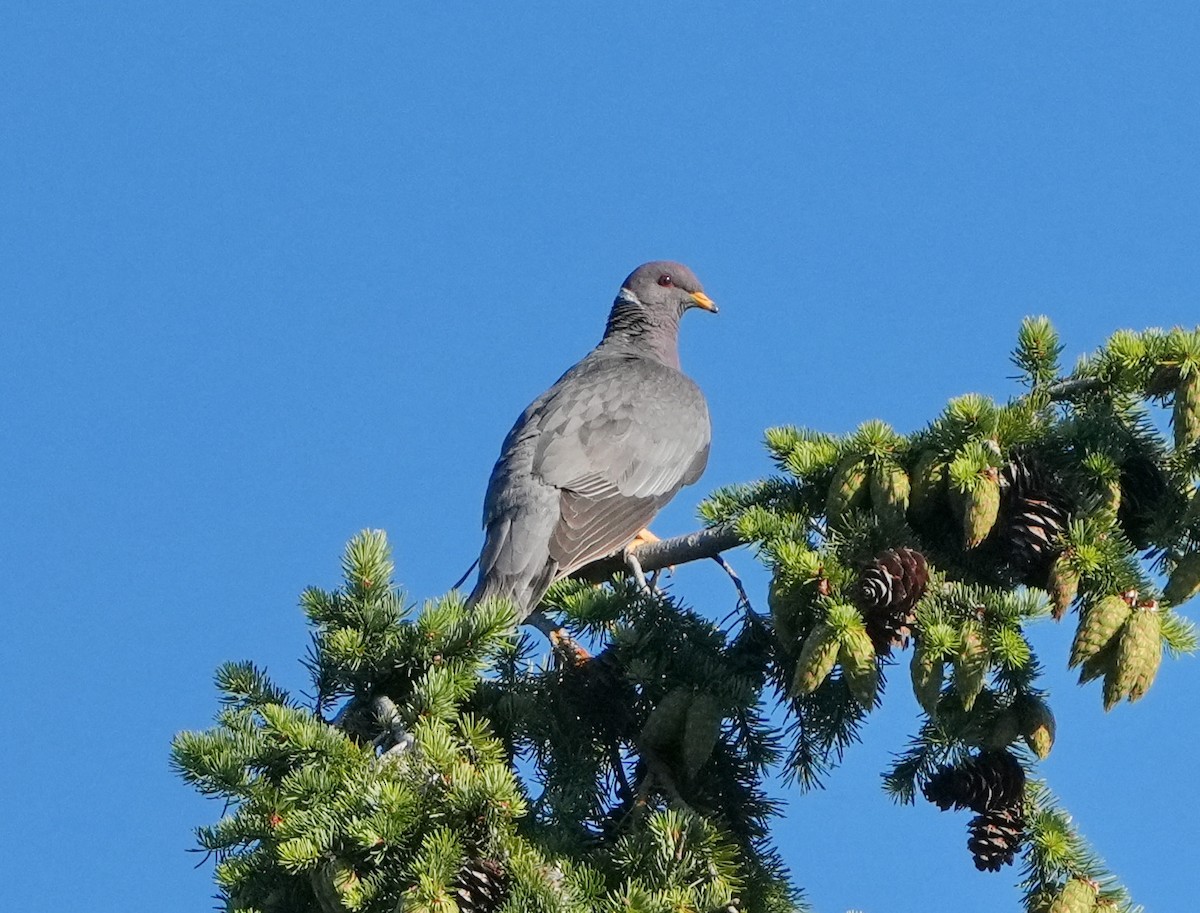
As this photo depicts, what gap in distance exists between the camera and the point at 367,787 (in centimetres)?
386

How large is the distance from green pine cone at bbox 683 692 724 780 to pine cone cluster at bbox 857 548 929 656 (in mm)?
531

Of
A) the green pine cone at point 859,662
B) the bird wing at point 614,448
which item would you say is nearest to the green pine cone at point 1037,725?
the green pine cone at point 859,662

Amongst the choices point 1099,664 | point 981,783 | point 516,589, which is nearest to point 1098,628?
point 1099,664

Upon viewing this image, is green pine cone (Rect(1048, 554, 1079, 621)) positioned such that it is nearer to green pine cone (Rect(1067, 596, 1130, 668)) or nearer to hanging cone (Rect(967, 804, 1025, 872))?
green pine cone (Rect(1067, 596, 1130, 668))

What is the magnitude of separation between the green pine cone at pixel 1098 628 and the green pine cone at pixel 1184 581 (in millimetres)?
300

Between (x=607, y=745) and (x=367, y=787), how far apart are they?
3.37 ft

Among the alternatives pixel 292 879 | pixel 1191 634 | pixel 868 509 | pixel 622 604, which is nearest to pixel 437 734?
pixel 292 879

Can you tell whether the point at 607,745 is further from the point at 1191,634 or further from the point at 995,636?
the point at 1191,634

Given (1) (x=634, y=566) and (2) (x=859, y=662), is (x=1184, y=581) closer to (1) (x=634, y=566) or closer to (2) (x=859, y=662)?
(2) (x=859, y=662)

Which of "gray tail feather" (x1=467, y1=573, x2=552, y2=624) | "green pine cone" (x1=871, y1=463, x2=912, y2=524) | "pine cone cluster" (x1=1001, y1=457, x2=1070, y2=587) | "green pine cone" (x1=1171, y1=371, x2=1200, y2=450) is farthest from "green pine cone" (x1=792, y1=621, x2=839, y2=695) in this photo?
"gray tail feather" (x1=467, y1=573, x2=552, y2=624)

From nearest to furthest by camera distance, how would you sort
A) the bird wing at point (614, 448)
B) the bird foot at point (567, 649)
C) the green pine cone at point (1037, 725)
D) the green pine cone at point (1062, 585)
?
the green pine cone at point (1062, 585), the green pine cone at point (1037, 725), the bird foot at point (567, 649), the bird wing at point (614, 448)

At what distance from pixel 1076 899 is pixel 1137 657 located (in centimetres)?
66

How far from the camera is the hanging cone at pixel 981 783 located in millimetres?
4129

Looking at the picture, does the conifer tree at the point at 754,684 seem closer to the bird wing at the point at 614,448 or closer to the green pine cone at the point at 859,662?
the green pine cone at the point at 859,662
